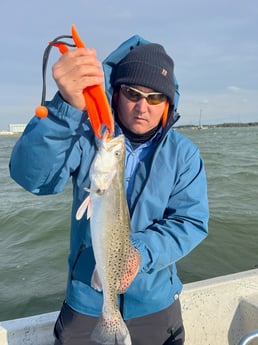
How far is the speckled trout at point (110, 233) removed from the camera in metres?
2.22

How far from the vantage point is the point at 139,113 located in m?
2.70

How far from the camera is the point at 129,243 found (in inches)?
95.5

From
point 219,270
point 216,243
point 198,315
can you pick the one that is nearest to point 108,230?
point 198,315

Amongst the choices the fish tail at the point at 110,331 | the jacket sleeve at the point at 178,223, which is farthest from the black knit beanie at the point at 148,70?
the fish tail at the point at 110,331

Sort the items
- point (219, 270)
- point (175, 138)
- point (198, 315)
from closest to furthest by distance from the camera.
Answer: point (175, 138) < point (198, 315) < point (219, 270)

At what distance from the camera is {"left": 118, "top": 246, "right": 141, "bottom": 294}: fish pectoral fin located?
95.8 inches

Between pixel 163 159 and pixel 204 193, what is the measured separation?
442mm

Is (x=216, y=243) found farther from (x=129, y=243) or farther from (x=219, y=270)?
(x=129, y=243)

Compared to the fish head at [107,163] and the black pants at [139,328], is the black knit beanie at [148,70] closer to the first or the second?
the fish head at [107,163]

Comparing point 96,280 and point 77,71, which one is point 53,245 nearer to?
point 96,280

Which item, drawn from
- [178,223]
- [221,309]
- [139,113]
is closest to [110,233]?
[178,223]

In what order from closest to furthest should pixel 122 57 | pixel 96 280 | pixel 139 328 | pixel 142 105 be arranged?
pixel 96 280, pixel 142 105, pixel 139 328, pixel 122 57

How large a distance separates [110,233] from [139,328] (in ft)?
3.33

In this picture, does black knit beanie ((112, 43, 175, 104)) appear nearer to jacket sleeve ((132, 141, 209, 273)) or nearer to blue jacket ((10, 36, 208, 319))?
blue jacket ((10, 36, 208, 319))
